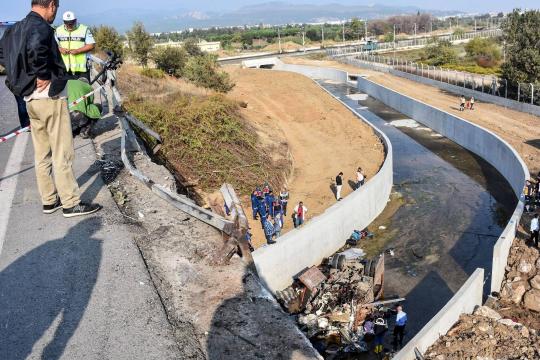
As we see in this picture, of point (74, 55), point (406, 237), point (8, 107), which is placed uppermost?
point (74, 55)

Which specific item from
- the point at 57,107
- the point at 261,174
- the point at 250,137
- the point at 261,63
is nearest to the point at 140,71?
the point at 250,137

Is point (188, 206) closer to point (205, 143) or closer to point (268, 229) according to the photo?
point (268, 229)

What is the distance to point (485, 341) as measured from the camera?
9656 millimetres

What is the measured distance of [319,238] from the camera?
47.6 feet

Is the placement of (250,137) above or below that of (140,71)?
below

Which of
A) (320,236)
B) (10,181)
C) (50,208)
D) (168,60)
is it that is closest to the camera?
(50,208)

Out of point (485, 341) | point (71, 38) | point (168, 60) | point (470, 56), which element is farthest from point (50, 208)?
point (470, 56)

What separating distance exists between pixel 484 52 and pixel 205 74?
140 feet

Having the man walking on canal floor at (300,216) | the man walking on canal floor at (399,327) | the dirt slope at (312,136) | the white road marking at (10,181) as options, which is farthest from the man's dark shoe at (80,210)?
the man walking on canal floor at (300,216)

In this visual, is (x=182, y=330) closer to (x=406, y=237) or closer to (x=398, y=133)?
(x=406, y=237)

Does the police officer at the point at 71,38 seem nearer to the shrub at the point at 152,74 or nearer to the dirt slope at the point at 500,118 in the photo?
the dirt slope at the point at 500,118

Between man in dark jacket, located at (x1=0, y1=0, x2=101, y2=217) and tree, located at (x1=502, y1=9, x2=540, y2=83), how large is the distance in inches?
1352

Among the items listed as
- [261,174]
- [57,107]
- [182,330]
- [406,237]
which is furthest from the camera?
[261,174]

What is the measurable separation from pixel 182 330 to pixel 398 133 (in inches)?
1209
